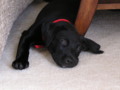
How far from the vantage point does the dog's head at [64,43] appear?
116 centimetres

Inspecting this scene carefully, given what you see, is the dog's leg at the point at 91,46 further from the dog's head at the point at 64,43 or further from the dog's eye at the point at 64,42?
the dog's eye at the point at 64,42

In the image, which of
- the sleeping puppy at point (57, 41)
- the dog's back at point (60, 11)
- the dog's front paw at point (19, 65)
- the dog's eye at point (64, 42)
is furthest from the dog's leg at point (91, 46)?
the dog's front paw at point (19, 65)

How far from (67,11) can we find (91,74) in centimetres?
52

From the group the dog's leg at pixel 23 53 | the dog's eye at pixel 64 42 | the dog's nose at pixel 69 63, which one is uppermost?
the dog's eye at pixel 64 42

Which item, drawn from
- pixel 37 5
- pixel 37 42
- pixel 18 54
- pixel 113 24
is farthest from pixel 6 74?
pixel 37 5

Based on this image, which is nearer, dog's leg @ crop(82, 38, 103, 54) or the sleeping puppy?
the sleeping puppy

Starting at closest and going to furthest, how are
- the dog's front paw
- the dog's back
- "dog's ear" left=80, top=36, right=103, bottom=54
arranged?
the dog's front paw → "dog's ear" left=80, top=36, right=103, bottom=54 → the dog's back

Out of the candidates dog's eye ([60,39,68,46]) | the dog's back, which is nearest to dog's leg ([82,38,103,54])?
dog's eye ([60,39,68,46])

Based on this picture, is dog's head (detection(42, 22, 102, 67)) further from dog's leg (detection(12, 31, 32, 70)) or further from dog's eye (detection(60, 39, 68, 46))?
dog's leg (detection(12, 31, 32, 70))

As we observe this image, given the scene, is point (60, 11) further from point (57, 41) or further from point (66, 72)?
point (66, 72)

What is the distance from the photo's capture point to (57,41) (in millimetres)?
1209

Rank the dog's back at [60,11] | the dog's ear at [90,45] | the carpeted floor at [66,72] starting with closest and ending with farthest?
1. the carpeted floor at [66,72]
2. the dog's ear at [90,45]
3. the dog's back at [60,11]

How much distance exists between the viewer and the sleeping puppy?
1159 millimetres

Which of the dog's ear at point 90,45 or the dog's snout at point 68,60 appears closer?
the dog's snout at point 68,60
